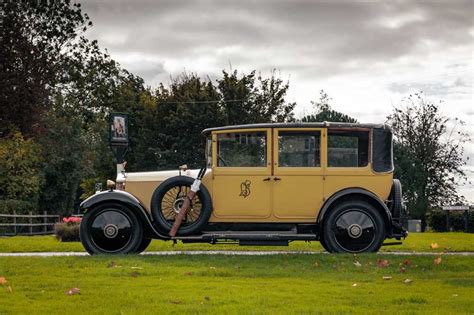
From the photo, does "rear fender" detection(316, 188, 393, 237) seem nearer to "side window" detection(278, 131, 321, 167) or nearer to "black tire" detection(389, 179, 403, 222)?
"black tire" detection(389, 179, 403, 222)

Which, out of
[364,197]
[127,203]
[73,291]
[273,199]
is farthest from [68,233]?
[73,291]

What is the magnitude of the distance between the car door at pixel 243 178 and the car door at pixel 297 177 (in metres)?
0.16

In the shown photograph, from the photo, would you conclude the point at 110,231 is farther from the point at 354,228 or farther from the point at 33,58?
the point at 33,58

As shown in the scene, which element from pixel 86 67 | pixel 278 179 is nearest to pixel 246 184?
pixel 278 179

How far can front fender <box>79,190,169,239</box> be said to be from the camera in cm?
1398

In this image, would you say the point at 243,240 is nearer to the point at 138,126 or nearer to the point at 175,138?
the point at 175,138

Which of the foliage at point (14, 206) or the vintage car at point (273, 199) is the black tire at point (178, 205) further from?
the foliage at point (14, 206)

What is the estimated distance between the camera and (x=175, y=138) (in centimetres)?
4491

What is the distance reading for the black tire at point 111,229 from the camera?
14.0m

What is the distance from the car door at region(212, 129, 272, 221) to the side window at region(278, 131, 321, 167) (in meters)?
0.23

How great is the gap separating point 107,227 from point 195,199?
62.1 inches

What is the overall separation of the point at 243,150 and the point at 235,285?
514cm

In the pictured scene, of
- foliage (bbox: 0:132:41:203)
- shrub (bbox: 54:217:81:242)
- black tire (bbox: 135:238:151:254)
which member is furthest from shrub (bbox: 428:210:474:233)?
black tire (bbox: 135:238:151:254)

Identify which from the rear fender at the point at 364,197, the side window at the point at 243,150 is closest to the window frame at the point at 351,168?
the rear fender at the point at 364,197
